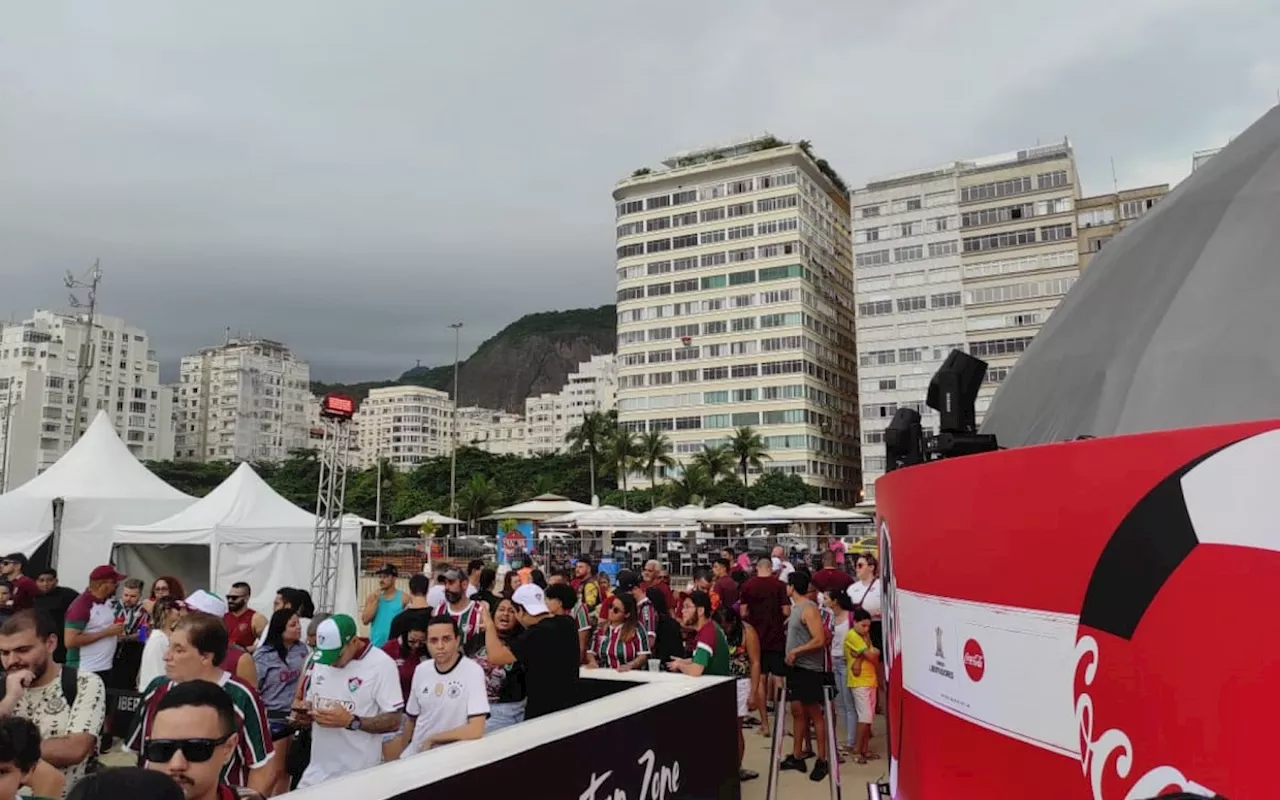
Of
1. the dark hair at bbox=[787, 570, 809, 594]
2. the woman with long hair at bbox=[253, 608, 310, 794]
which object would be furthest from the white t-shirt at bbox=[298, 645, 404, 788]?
the dark hair at bbox=[787, 570, 809, 594]

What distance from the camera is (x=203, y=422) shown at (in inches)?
6216

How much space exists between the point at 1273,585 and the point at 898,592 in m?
2.78

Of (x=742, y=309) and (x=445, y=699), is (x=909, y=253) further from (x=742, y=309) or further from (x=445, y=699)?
(x=445, y=699)

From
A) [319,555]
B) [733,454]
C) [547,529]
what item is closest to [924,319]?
[733,454]

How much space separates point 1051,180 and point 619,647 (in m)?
72.1

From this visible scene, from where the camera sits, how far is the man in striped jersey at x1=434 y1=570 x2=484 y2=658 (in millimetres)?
→ 7311

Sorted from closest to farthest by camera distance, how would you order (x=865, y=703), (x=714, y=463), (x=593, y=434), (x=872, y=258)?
(x=865, y=703) < (x=714, y=463) < (x=872, y=258) < (x=593, y=434)

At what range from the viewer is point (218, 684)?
3.74 metres

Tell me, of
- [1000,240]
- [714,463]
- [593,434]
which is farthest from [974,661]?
[593,434]

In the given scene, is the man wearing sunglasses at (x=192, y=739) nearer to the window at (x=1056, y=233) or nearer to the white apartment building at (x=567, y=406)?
the window at (x=1056, y=233)

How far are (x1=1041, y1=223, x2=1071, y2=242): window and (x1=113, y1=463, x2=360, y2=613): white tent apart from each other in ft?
215

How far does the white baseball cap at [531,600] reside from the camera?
652 cm

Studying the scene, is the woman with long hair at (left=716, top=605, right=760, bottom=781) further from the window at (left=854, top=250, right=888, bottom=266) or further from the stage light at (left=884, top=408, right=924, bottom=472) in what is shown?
the window at (left=854, top=250, right=888, bottom=266)

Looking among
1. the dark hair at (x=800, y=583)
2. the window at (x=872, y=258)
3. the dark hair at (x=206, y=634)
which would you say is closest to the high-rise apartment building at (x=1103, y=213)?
the window at (x=872, y=258)
